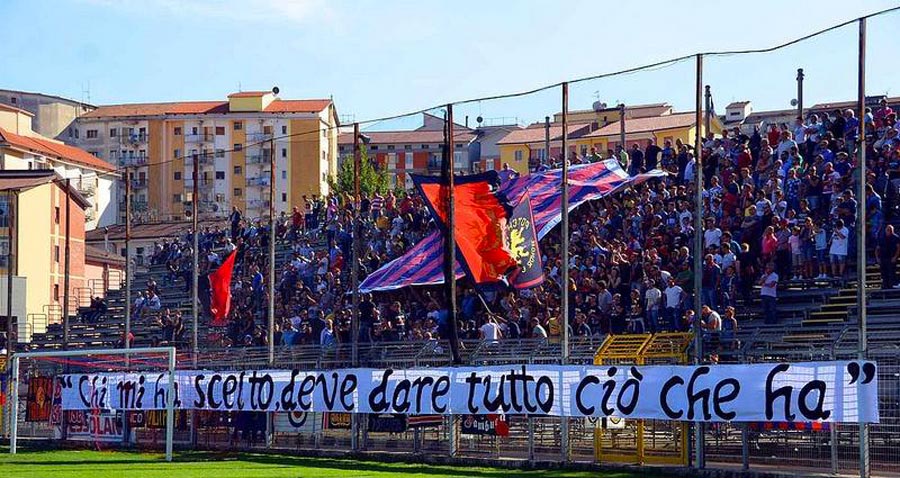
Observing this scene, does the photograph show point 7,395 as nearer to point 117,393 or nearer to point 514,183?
point 117,393

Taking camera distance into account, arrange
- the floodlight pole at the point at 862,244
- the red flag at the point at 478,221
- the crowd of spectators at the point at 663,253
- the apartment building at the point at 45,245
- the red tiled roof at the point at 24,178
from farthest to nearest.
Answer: the apartment building at the point at 45,245 < the red tiled roof at the point at 24,178 < the red flag at the point at 478,221 < the crowd of spectators at the point at 663,253 < the floodlight pole at the point at 862,244

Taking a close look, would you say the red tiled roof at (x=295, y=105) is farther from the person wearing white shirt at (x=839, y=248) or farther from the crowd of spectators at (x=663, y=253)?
the person wearing white shirt at (x=839, y=248)

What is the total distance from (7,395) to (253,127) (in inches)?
3200

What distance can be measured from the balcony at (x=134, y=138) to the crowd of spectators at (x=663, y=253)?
305 feet

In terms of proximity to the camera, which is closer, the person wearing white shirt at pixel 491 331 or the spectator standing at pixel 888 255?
the spectator standing at pixel 888 255

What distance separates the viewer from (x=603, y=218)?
35.0 metres

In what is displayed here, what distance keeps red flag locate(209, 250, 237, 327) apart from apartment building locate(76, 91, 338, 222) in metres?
32.2

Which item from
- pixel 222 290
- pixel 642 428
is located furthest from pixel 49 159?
pixel 642 428

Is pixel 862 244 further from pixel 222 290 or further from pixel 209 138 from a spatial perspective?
pixel 209 138

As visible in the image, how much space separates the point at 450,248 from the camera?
2939cm

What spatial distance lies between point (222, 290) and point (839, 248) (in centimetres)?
1719

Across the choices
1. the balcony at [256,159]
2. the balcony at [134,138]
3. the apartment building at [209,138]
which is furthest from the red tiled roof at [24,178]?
the balcony at [134,138]

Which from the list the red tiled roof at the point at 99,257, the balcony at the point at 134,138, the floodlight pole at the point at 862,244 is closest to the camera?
the floodlight pole at the point at 862,244

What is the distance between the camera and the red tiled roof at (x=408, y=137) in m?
60.8
